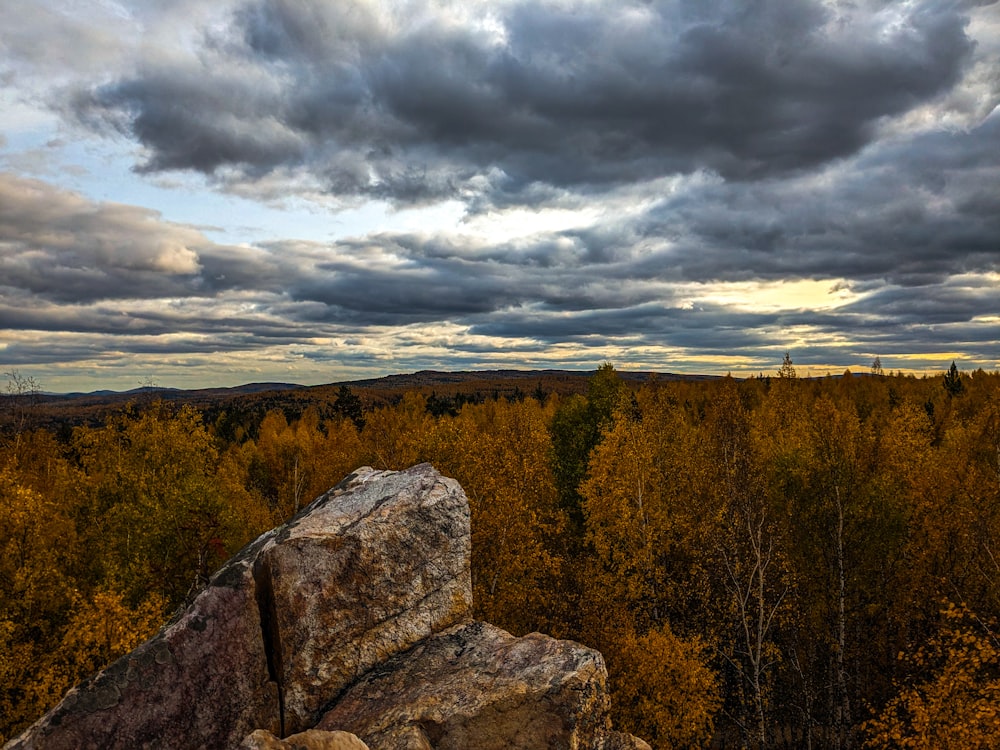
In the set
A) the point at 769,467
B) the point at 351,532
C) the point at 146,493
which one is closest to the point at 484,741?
the point at 351,532

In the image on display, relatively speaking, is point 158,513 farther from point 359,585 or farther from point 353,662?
point 353,662

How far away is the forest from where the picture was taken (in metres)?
24.8

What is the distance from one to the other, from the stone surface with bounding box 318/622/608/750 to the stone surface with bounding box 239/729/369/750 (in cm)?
200

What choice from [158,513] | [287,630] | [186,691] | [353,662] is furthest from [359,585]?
[158,513]

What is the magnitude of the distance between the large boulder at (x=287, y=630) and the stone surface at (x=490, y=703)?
1.23 meters

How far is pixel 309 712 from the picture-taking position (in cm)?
1448

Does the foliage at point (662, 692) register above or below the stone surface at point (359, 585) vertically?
below

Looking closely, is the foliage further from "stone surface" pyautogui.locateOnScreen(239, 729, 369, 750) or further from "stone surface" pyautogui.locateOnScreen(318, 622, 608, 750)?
"stone surface" pyautogui.locateOnScreen(239, 729, 369, 750)

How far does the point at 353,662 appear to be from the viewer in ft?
49.1

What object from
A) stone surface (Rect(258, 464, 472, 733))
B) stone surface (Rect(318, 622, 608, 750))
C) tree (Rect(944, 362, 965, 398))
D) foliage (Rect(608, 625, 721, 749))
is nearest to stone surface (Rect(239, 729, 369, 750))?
stone surface (Rect(318, 622, 608, 750))

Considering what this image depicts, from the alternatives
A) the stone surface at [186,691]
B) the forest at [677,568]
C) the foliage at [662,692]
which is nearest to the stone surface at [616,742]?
the stone surface at [186,691]

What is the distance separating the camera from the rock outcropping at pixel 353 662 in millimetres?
12852

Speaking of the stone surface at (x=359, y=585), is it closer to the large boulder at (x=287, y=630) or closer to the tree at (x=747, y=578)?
the large boulder at (x=287, y=630)

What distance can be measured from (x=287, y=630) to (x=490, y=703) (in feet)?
18.2
